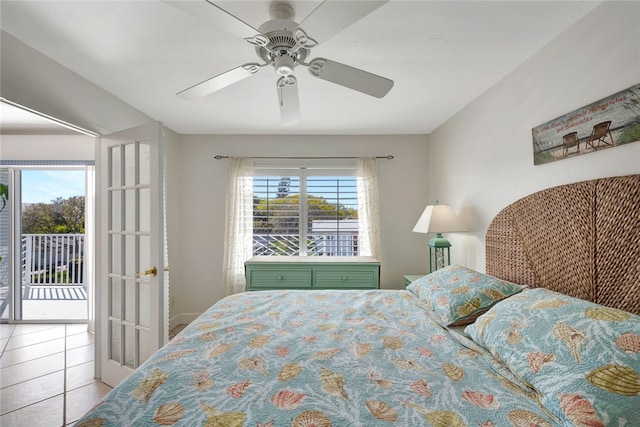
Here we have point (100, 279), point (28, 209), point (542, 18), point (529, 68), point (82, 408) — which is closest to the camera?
point (542, 18)

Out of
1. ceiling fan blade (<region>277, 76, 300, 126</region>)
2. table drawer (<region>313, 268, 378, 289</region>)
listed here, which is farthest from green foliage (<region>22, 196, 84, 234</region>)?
ceiling fan blade (<region>277, 76, 300, 126</region>)

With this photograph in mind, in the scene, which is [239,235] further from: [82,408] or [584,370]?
[584,370]

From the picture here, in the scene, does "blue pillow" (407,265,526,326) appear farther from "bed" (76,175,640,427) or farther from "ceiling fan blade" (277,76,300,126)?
"ceiling fan blade" (277,76,300,126)

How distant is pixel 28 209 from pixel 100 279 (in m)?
3.03

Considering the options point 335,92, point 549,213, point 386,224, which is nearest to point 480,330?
point 549,213

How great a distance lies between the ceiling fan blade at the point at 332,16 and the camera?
104cm

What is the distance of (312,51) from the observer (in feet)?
5.69

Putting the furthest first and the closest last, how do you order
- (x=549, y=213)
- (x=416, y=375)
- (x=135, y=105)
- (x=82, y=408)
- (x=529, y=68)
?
(x=135, y=105), (x=82, y=408), (x=529, y=68), (x=549, y=213), (x=416, y=375)

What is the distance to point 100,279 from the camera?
2.31m

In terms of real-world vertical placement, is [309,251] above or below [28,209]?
below

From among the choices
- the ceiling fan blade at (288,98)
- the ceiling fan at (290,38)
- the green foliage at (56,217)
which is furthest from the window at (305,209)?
the green foliage at (56,217)

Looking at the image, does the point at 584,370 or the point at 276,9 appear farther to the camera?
the point at 276,9

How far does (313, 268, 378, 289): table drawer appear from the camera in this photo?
9.96 ft

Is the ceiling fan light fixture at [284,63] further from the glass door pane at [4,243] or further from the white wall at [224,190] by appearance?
the glass door pane at [4,243]
